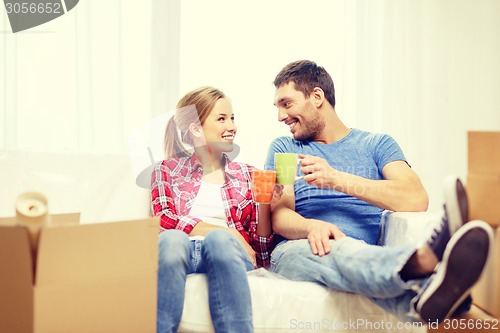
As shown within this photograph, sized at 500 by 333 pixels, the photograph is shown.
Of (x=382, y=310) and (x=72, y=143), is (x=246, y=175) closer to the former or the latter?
(x=382, y=310)

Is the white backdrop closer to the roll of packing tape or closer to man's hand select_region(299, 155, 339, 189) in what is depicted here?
man's hand select_region(299, 155, 339, 189)

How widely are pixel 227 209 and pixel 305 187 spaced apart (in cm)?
30

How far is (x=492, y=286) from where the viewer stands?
1310mm

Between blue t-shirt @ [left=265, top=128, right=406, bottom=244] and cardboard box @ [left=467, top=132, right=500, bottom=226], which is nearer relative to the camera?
cardboard box @ [left=467, top=132, right=500, bottom=226]

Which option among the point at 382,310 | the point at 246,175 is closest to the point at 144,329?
the point at 382,310

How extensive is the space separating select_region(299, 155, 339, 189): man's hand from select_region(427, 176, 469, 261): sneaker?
0.54 metres

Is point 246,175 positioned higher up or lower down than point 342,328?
higher up


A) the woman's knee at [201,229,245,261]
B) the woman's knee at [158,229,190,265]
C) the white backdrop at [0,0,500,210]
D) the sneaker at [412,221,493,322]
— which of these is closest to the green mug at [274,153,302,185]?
the woman's knee at [201,229,245,261]

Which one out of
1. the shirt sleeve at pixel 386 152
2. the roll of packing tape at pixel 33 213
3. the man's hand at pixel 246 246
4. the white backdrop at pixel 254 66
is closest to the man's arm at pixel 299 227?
the man's hand at pixel 246 246

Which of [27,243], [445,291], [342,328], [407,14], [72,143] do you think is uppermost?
[407,14]

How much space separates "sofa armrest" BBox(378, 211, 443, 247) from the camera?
1.63 m

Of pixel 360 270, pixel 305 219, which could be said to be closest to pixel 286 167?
pixel 305 219

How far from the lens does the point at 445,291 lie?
48.1 inches

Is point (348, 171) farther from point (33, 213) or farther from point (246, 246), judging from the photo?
point (33, 213)
